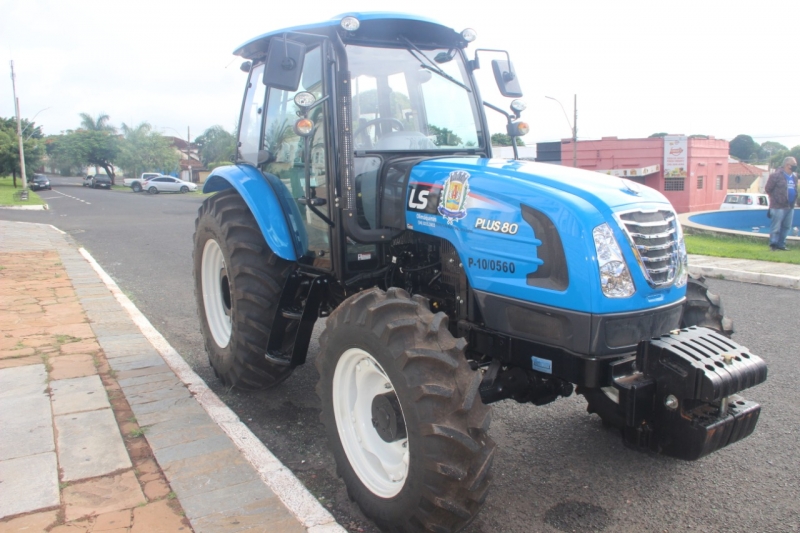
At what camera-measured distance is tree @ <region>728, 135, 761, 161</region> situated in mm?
98938

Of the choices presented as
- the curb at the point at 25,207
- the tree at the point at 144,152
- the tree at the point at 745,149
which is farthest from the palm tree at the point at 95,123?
the tree at the point at 745,149

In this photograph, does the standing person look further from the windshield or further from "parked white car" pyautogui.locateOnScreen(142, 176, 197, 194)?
"parked white car" pyautogui.locateOnScreen(142, 176, 197, 194)

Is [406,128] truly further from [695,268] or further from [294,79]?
[695,268]

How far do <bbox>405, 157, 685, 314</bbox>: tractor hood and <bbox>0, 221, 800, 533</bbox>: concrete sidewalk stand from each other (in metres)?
1.52

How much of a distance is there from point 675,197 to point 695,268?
3329 centimetres

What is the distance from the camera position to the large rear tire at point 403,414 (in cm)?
270

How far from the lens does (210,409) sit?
14.6ft

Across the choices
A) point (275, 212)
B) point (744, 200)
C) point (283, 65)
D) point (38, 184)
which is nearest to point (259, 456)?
point (275, 212)

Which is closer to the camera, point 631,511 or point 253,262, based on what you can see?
point 631,511

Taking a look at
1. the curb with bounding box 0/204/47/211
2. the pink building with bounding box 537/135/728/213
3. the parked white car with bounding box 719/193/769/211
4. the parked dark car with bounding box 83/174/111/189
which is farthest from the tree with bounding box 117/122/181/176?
the parked white car with bounding box 719/193/769/211

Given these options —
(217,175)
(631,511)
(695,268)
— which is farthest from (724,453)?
(695,268)

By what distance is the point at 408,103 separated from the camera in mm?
4176

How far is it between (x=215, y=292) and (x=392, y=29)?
2.72 meters

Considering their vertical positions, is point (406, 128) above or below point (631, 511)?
above
